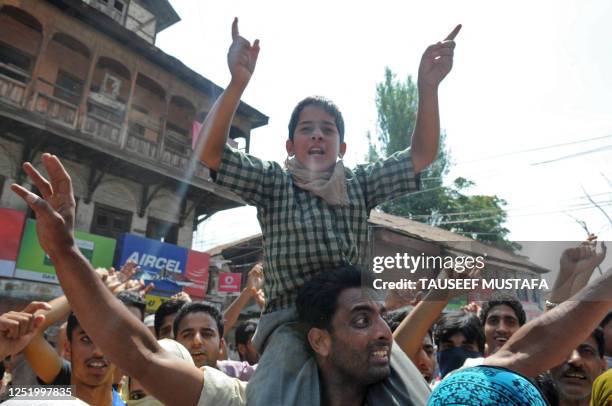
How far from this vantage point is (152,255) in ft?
43.9

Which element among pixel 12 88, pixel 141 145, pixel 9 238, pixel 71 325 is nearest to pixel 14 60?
pixel 12 88

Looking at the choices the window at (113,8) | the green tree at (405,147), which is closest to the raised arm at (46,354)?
the window at (113,8)

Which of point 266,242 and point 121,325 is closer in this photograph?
point 121,325

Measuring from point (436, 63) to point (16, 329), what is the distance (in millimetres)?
2173

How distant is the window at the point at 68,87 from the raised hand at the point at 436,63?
518 inches

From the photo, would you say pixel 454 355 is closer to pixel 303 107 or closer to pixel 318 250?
pixel 318 250

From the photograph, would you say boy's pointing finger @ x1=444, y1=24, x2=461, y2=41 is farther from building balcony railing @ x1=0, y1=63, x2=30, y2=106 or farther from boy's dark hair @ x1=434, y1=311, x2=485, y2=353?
building balcony railing @ x1=0, y1=63, x2=30, y2=106

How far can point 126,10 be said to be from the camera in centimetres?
1622

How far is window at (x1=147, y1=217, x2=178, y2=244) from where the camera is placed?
15156mm

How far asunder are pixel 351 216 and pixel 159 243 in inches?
483

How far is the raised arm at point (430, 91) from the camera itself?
→ 2.13 m

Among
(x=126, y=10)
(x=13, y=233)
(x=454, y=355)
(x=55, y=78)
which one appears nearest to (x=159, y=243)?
(x=13, y=233)

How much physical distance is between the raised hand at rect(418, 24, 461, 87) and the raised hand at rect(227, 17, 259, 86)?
0.73 m

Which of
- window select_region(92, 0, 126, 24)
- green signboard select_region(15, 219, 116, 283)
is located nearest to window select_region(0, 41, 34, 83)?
window select_region(92, 0, 126, 24)
